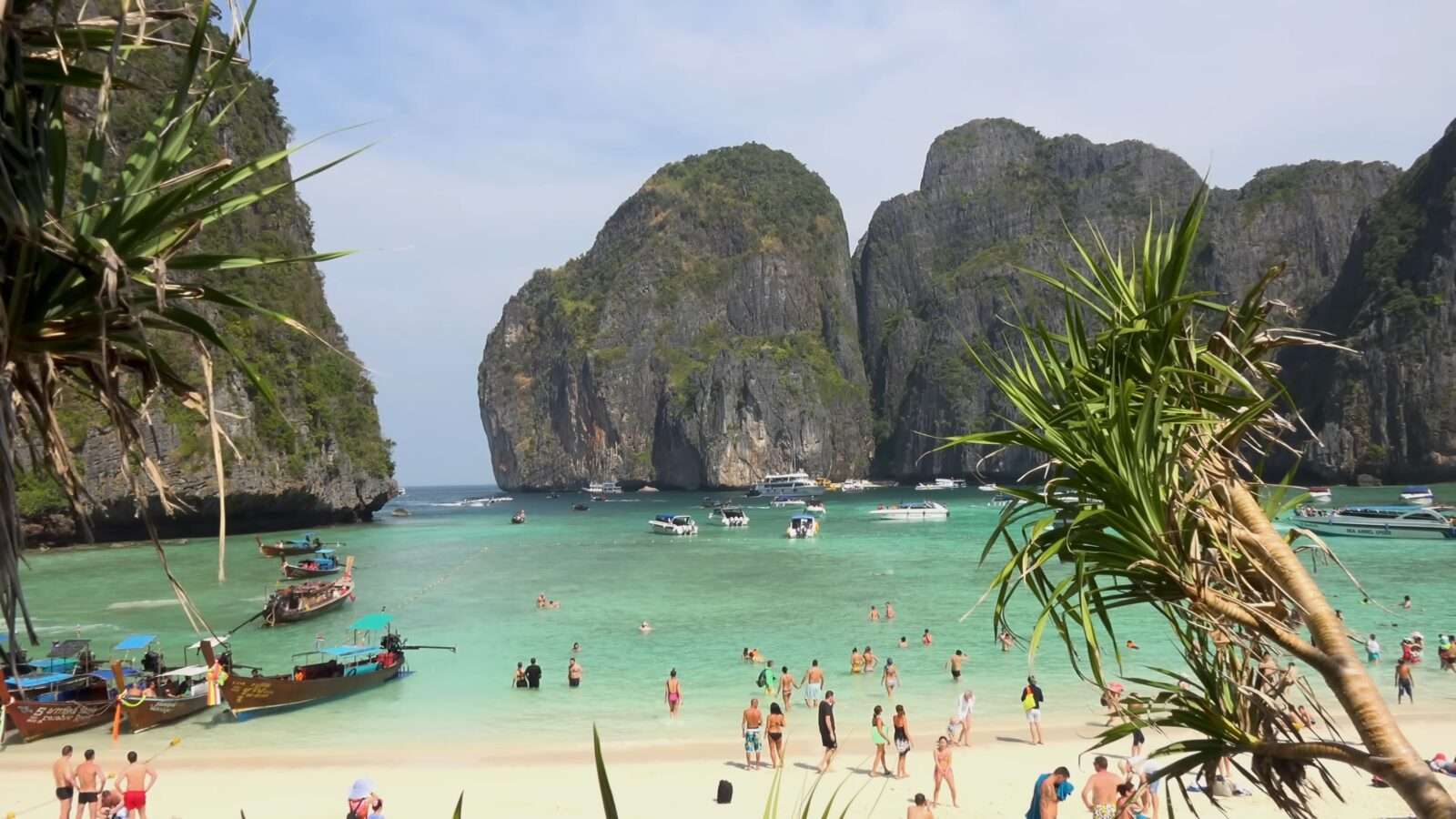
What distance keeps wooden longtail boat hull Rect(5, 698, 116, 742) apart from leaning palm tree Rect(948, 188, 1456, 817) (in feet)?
55.8

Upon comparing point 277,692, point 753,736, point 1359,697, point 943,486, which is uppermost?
point 1359,697

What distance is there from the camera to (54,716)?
15.1m

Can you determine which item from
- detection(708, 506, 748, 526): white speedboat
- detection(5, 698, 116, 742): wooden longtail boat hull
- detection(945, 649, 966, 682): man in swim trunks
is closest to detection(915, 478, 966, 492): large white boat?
detection(708, 506, 748, 526): white speedboat

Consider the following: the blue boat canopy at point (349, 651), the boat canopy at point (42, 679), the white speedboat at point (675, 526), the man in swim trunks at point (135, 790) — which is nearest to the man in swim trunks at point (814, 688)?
the blue boat canopy at point (349, 651)

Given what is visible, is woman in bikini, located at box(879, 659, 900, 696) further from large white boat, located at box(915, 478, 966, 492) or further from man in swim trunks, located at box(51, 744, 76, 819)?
large white boat, located at box(915, 478, 966, 492)

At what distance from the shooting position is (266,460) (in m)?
51.6

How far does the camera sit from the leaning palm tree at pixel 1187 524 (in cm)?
269

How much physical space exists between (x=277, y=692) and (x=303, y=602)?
10333 mm

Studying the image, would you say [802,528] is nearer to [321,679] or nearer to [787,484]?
[321,679]

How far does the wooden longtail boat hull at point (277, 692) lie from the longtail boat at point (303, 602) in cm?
883

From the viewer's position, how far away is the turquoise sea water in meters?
16.8

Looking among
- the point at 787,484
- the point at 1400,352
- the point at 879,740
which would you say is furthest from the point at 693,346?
the point at 879,740

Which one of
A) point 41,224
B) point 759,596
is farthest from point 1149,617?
point 41,224

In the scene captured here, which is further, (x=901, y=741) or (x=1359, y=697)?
(x=901, y=741)
